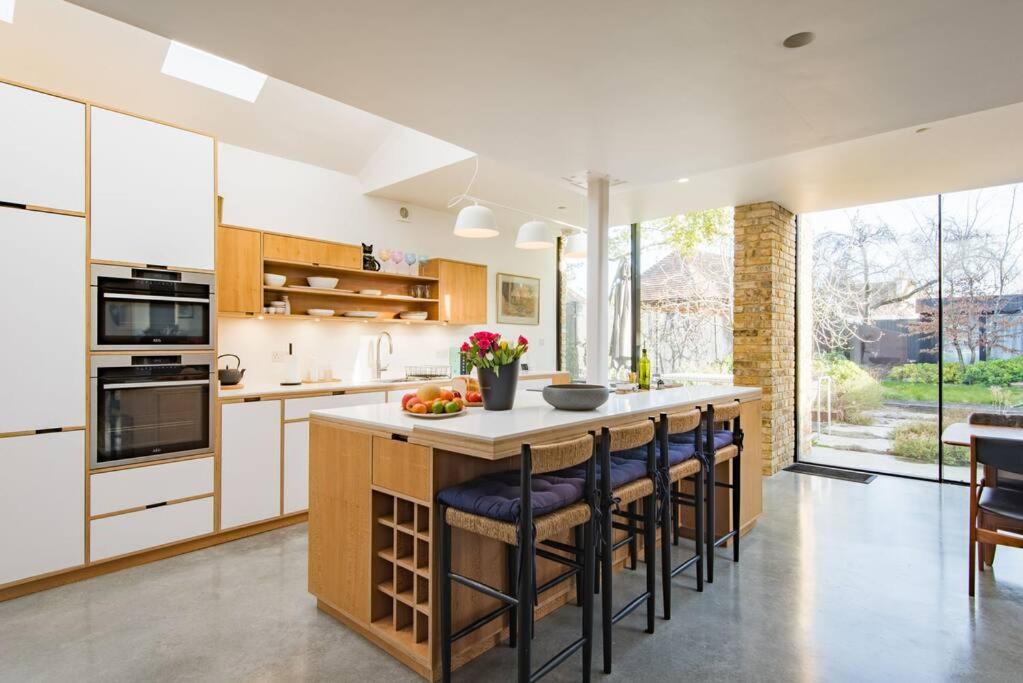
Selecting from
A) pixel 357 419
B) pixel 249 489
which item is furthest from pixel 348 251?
pixel 357 419

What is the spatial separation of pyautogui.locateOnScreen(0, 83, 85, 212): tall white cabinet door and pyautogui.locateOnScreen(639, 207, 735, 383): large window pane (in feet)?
17.3

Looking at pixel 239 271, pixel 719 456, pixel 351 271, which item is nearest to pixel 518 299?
pixel 351 271

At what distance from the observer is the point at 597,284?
12.7ft

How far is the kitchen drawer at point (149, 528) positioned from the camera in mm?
2943

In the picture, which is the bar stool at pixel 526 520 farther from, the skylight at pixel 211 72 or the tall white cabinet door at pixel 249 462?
the skylight at pixel 211 72

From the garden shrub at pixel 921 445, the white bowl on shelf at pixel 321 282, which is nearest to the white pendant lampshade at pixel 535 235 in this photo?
the white bowl on shelf at pixel 321 282

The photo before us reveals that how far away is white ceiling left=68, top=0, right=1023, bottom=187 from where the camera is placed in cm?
186

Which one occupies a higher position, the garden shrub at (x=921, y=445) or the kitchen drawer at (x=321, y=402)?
the kitchen drawer at (x=321, y=402)

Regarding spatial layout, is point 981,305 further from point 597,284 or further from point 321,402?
point 321,402

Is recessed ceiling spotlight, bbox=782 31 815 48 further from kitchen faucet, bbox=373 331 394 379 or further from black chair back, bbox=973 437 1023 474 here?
kitchen faucet, bbox=373 331 394 379

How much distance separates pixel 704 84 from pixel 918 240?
401 centimetres

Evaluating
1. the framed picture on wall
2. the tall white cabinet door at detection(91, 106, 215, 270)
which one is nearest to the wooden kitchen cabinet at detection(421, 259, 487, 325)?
the framed picture on wall

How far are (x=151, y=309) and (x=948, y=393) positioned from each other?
6.47 metres

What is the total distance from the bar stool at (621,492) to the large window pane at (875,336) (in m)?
4.07
